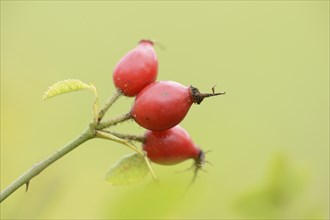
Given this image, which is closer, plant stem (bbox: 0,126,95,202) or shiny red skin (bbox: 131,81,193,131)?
plant stem (bbox: 0,126,95,202)

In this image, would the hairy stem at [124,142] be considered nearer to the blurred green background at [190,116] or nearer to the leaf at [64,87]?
the blurred green background at [190,116]

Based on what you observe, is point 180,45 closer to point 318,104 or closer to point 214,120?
point 318,104

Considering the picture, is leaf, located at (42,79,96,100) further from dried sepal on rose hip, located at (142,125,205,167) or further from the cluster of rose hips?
dried sepal on rose hip, located at (142,125,205,167)

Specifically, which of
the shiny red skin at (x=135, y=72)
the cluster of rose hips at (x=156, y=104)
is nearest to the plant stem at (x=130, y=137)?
the cluster of rose hips at (x=156, y=104)

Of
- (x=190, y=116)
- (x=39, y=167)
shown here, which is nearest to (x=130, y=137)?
(x=39, y=167)

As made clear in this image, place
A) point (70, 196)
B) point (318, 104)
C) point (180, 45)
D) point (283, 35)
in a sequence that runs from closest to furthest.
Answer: point (70, 196), point (318, 104), point (180, 45), point (283, 35)

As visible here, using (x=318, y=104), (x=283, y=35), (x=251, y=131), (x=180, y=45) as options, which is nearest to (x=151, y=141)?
(x=251, y=131)

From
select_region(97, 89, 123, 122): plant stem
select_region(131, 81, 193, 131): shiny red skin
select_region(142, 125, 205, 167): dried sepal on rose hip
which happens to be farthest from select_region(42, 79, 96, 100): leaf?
select_region(142, 125, 205, 167): dried sepal on rose hip

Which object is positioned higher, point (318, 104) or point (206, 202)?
point (206, 202)
